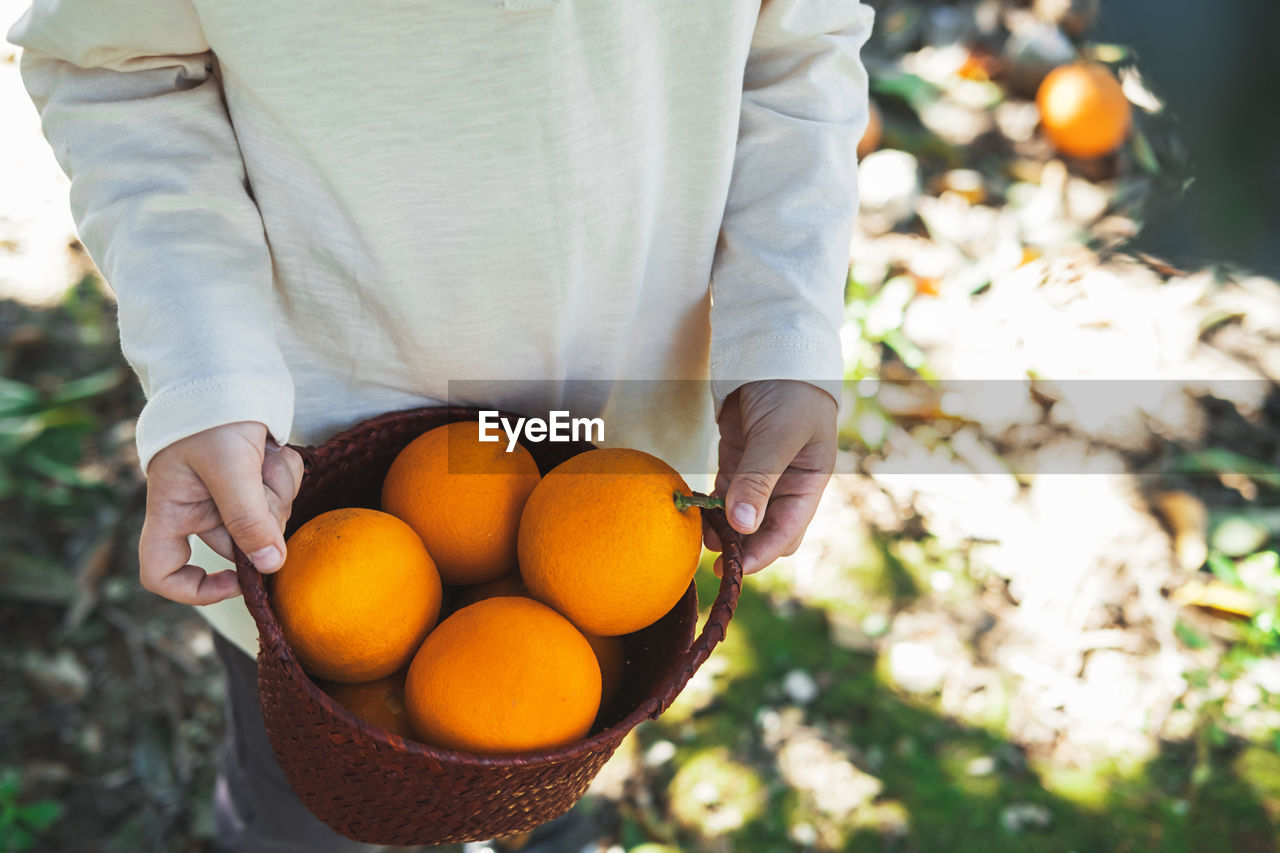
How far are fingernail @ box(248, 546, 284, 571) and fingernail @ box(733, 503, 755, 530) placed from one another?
1.33 feet

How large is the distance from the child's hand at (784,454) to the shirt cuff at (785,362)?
0.04ft

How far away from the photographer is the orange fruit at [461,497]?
87cm

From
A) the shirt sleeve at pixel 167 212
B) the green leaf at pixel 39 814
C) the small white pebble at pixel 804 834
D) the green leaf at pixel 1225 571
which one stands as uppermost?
the shirt sleeve at pixel 167 212

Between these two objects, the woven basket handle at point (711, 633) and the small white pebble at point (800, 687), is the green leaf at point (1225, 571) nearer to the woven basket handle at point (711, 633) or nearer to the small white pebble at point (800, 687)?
the small white pebble at point (800, 687)

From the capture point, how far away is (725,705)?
71.2 inches

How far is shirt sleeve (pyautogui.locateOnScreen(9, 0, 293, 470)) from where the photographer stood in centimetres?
78

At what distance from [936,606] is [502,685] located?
4.79 ft

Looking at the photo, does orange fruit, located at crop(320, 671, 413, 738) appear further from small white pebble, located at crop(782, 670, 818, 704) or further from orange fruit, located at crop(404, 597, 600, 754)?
small white pebble, located at crop(782, 670, 818, 704)

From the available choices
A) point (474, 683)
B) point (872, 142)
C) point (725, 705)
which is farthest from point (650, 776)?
point (872, 142)

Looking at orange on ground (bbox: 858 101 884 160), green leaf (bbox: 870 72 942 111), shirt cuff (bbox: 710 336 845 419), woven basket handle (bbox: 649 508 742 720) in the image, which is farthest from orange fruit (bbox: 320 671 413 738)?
green leaf (bbox: 870 72 942 111)

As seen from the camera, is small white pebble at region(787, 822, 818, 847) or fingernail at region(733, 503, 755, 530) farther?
small white pebble at region(787, 822, 818, 847)

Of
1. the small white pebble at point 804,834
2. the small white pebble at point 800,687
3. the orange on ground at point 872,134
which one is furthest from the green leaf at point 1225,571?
the orange on ground at point 872,134

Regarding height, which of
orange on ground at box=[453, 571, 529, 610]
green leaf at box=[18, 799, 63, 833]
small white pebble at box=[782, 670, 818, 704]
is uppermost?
orange on ground at box=[453, 571, 529, 610]

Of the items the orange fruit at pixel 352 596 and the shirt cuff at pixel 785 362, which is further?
the shirt cuff at pixel 785 362
